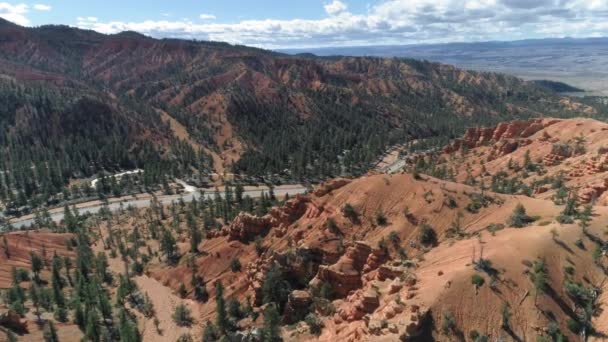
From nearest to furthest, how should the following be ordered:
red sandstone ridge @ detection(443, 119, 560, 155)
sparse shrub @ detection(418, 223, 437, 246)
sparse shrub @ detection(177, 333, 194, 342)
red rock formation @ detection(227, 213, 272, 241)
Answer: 1. sparse shrub @ detection(177, 333, 194, 342)
2. sparse shrub @ detection(418, 223, 437, 246)
3. red rock formation @ detection(227, 213, 272, 241)
4. red sandstone ridge @ detection(443, 119, 560, 155)

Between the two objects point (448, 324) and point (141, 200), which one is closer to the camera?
point (448, 324)

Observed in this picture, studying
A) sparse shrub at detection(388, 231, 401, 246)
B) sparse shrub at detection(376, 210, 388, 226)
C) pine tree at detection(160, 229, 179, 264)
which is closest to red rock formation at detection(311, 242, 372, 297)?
sparse shrub at detection(388, 231, 401, 246)

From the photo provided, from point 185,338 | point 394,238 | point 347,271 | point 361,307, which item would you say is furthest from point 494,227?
point 185,338

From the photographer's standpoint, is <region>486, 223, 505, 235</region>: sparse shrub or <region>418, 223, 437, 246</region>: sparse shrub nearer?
<region>486, 223, 505, 235</region>: sparse shrub

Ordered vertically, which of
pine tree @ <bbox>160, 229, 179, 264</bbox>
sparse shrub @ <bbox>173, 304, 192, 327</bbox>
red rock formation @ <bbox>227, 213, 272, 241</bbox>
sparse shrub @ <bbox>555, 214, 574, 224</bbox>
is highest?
sparse shrub @ <bbox>555, 214, 574, 224</bbox>

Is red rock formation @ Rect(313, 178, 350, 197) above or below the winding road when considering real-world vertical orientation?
above

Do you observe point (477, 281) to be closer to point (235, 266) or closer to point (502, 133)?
point (235, 266)

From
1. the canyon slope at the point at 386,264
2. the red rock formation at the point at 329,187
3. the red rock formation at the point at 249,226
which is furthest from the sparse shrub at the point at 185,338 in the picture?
the red rock formation at the point at 329,187

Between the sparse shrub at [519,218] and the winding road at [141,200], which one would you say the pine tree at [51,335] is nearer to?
the sparse shrub at [519,218]

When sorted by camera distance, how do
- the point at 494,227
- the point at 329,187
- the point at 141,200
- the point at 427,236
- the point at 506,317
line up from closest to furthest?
1. the point at 506,317
2. the point at 494,227
3. the point at 427,236
4. the point at 329,187
5. the point at 141,200

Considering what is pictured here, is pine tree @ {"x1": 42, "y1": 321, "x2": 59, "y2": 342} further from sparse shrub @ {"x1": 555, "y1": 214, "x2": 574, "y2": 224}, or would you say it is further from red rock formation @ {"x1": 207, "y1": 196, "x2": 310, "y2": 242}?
sparse shrub @ {"x1": 555, "y1": 214, "x2": 574, "y2": 224}

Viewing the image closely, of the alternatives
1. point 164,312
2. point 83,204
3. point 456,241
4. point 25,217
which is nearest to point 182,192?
point 83,204
